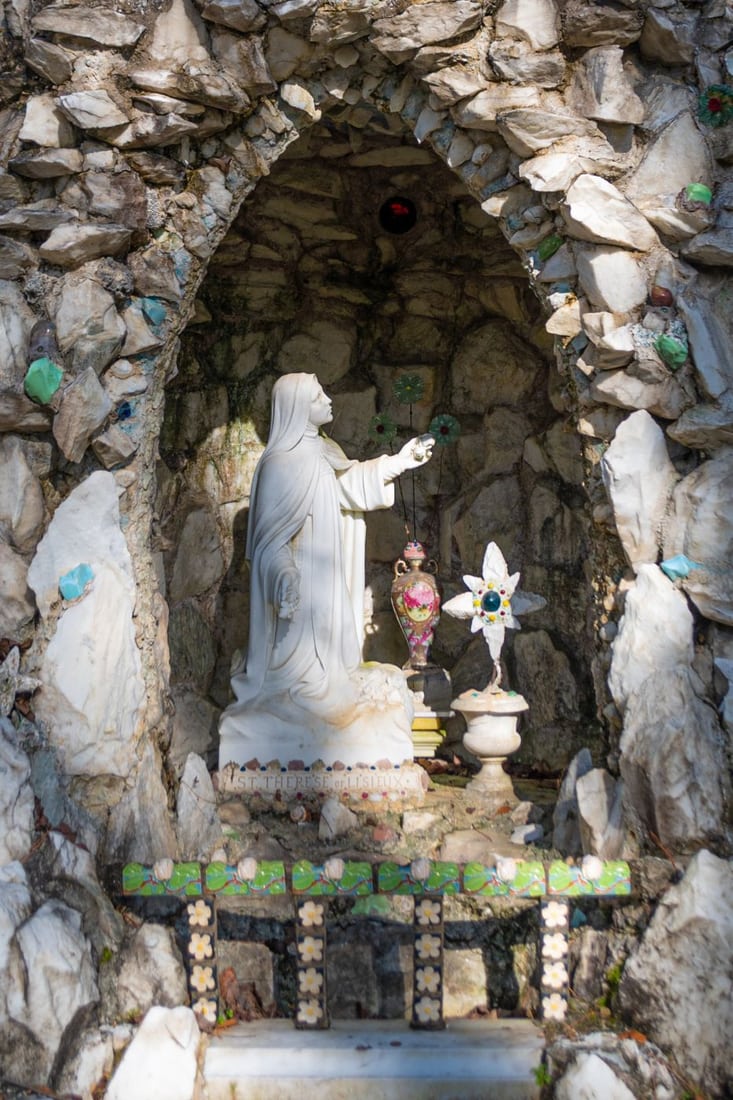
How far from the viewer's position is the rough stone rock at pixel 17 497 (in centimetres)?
320

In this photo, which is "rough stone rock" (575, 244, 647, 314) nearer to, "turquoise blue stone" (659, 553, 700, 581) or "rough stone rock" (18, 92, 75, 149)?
"turquoise blue stone" (659, 553, 700, 581)

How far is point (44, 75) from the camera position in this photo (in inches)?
131

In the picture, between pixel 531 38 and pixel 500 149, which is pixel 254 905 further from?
pixel 531 38

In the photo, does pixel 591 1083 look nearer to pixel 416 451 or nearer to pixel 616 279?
pixel 616 279

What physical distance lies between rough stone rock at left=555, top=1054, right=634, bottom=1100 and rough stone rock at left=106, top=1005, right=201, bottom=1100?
88cm

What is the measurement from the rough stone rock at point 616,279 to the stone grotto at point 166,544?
11mm

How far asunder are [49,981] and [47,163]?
2257mm

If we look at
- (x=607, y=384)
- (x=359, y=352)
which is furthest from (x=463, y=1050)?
(x=359, y=352)

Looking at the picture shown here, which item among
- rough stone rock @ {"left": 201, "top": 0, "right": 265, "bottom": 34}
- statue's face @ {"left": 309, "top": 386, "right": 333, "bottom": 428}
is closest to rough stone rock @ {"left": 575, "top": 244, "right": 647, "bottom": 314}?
rough stone rock @ {"left": 201, "top": 0, "right": 265, "bottom": 34}

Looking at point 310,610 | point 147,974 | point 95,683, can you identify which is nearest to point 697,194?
point 310,610

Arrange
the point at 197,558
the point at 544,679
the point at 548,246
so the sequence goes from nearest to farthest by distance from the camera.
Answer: the point at 548,246 → the point at 544,679 → the point at 197,558

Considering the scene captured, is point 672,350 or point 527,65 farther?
point 527,65

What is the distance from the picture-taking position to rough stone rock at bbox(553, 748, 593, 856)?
3471 millimetres

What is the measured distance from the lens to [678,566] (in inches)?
125
